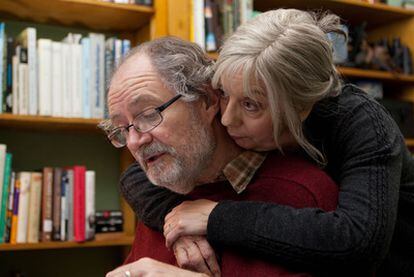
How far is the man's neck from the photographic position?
1404 mm

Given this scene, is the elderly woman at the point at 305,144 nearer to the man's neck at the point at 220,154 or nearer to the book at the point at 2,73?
the man's neck at the point at 220,154

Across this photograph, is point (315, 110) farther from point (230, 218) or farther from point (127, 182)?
point (127, 182)

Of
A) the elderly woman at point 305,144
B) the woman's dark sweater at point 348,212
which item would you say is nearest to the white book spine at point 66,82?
the elderly woman at point 305,144

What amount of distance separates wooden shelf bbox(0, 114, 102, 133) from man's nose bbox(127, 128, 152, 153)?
891 millimetres

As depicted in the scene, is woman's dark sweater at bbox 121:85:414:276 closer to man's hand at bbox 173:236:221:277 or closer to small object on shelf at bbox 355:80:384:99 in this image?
man's hand at bbox 173:236:221:277

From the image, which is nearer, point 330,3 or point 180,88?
point 180,88

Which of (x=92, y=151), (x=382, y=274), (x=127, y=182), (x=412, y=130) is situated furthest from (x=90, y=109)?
(x=412, y=130)

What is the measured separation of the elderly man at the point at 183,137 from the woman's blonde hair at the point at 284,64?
11cm

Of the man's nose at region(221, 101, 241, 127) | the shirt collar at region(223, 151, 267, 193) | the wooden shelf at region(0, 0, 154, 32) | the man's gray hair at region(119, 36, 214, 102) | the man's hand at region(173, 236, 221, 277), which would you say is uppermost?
the wooden shelf at region(0, 0, 154, 32)

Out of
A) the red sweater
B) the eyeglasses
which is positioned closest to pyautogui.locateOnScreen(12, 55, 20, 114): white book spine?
the eyeglasses

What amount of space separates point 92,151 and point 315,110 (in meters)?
1.50

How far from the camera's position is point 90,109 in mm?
2225

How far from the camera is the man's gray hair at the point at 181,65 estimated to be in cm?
137

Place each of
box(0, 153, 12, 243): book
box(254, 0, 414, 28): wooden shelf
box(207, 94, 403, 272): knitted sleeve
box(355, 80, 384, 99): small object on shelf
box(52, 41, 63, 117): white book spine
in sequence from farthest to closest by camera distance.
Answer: box(355, 80, 384, 99): small object on shelf, box(254, 0, 414, 28): wooden shelf, box(52, 41, 63, 117): white book spine, box(0, 153, 12, 243): book, box(207, 94, 403, 272): knitted sleeve
